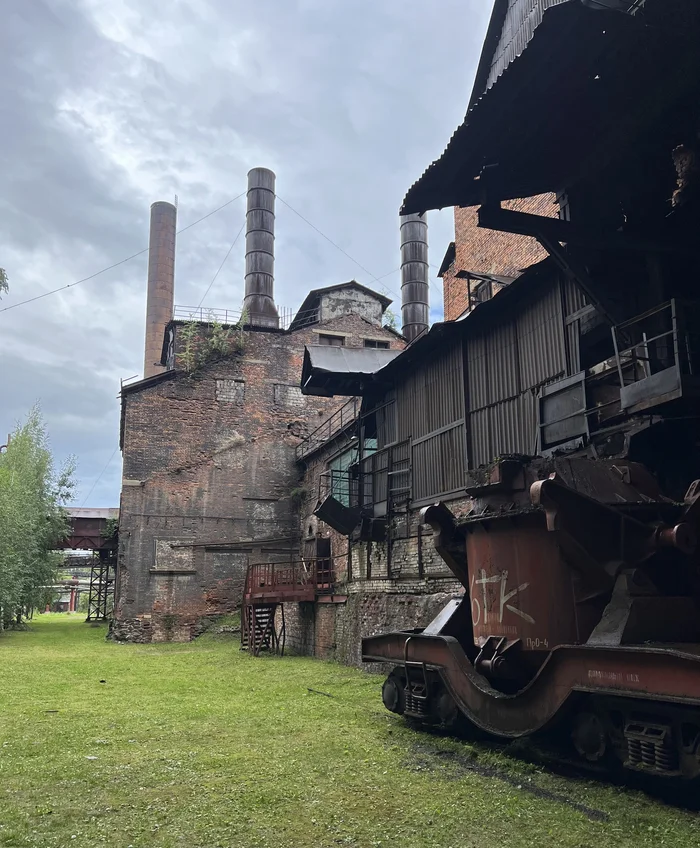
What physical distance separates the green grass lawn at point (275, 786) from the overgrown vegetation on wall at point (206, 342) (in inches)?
631

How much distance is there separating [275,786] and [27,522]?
21.4m

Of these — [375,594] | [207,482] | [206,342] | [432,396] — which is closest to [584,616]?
[432,396]

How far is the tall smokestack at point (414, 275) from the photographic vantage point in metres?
28.2

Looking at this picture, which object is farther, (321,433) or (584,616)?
(321,433)

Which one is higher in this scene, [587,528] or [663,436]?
[663,436]

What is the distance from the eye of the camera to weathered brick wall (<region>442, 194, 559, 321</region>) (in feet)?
47.2

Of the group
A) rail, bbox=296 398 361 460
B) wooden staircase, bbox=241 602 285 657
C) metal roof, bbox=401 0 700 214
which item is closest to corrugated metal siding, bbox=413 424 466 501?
metal roof, bbox=401 0 700 214

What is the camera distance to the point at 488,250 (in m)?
17.0

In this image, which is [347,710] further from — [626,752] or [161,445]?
[161,445]

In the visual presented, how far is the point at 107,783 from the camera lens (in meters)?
5.23

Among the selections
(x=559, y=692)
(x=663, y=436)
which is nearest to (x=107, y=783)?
(x=559, y=692)

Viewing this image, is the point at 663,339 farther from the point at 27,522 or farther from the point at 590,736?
the point at 27,522

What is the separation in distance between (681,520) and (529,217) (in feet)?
13.4

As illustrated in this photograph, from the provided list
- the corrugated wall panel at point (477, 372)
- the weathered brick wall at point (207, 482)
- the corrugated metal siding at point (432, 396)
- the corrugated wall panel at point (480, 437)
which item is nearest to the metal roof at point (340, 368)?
the corrugated metal siding at point (432, 396)
